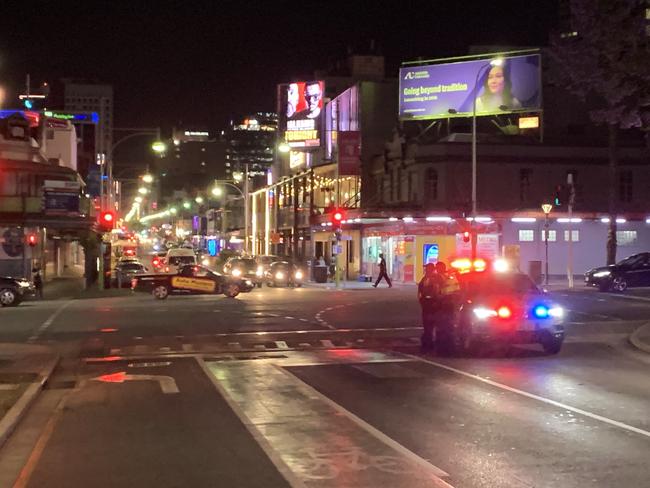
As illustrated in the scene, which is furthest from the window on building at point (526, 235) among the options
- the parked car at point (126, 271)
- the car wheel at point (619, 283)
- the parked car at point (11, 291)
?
the parked car at point (11, 291)

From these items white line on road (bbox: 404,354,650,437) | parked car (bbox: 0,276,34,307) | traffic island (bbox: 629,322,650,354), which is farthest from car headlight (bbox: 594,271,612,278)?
parked car (bbox: 0,276,34,307)

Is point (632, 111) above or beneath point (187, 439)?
above

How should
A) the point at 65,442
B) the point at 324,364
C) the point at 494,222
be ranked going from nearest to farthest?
1. the point at 65,442
2. the point at 324,364
3. the point at 494,222

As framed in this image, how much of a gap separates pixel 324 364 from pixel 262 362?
1.19 metres

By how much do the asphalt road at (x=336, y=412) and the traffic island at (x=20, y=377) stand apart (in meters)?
0.35

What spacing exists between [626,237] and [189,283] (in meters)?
27.0

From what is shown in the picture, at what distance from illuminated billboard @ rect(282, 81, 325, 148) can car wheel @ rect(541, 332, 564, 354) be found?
49027 mm

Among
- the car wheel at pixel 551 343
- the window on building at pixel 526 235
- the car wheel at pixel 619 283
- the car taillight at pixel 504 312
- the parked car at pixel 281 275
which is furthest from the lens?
the window on building at pixel 526 235

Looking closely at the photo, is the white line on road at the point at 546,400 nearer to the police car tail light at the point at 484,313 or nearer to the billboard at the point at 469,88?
the police car tail light at the point at 484,313

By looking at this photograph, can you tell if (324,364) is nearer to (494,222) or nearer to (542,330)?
(542,330)

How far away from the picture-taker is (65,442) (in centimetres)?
877

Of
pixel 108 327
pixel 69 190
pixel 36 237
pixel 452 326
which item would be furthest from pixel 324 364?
pixel 36 237

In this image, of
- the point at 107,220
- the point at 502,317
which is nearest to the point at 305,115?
the point at 107,220

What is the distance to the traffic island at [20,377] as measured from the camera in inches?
381
